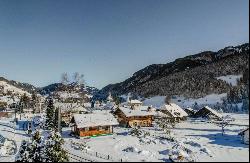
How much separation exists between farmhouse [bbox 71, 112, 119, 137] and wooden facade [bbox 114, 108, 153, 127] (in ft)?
44.4

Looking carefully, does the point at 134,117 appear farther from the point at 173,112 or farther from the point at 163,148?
the point at 163,148

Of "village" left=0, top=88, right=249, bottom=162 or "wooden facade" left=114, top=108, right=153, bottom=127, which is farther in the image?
"wooden facade" left=114, top=108, right=153, bottom=127

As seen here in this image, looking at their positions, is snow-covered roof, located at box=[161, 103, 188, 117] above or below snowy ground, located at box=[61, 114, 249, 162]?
above

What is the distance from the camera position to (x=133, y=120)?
82438 millimetres

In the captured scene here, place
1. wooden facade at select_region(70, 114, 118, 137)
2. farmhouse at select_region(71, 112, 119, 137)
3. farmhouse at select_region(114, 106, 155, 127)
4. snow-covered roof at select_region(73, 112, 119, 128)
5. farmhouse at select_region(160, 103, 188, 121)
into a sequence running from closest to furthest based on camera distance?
wooden facade at select_region(70, 114, 118, 137)
farmhouse at select_region(71, 112, 119, 137)
snow-covered roof at select_region(73, 112, 119, 128)
farmhouse at select_region(114, 106, 155, 127)
farmhouse at select_region(160, 103, 188, 121)

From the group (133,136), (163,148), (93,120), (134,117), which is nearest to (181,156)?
(163,148)

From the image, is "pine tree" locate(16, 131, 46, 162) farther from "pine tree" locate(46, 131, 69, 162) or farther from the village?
the village

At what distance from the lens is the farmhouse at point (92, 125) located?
2534 inches

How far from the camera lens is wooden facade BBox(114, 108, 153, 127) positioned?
3216 inches

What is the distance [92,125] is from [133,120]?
64.1ft

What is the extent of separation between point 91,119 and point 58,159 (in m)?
39.6

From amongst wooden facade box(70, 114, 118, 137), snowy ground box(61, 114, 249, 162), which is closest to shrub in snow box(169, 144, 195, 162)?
snowy ground box(61, 114, 249, 162)

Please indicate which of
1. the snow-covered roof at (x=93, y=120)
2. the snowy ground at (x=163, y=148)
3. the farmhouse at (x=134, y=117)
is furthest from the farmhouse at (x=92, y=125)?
the farmhouse at (x=134, y=117)

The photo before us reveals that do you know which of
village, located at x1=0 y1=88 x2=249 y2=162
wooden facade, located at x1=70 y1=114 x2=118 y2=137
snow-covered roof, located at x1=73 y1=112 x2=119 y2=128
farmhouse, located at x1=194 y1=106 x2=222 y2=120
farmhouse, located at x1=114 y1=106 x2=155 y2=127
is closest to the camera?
village, located at x1=0 y1=88 x2=249 y2=162
